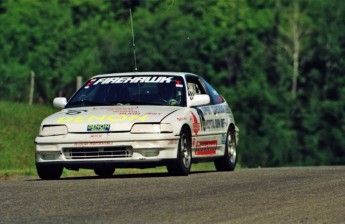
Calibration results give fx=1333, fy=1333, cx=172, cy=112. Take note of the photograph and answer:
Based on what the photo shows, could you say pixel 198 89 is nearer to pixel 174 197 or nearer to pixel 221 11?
pixel 174 197

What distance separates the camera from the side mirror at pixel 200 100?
1789 cm

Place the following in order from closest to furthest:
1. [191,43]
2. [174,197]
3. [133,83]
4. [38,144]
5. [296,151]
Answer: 1. [174,197]
2. [38,144]
3. [133,83]
4. [296,151]
5. [191,43]

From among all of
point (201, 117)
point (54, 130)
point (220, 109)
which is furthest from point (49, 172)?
point (220, 109)

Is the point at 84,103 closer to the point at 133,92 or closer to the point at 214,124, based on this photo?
the point at 133,92

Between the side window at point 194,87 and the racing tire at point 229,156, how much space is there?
746 millimetres

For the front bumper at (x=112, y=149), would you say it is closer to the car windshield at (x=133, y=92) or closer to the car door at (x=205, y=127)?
the car door at (x=205, y=127)

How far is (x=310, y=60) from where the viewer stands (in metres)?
82.6

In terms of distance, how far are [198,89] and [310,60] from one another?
210 ft

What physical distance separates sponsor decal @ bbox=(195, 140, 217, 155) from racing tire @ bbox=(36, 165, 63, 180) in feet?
6.20

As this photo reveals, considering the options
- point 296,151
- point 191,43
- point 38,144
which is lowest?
point 296,151

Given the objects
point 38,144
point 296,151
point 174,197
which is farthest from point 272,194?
point 296,151

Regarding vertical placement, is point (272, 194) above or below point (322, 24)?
Answer: above

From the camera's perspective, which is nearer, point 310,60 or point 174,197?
point 174,197

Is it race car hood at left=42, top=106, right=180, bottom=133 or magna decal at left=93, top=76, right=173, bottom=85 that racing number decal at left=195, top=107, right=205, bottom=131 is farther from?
race car hood at left=42, top=106, right=180, bottom=133
